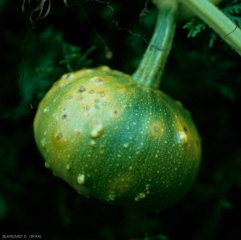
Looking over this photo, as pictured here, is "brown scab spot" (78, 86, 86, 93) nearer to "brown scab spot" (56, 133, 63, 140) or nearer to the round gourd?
the round gourd

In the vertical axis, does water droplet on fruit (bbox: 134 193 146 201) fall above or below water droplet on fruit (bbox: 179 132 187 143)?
below

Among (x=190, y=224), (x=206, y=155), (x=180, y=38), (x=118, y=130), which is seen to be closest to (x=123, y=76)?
(x=118, y=130)

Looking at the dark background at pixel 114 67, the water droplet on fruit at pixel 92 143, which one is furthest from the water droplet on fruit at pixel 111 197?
the dark background at pixel 114 67

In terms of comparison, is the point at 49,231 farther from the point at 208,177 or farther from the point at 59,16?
the point at 59,16

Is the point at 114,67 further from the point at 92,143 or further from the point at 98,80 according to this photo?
the point at 92,143

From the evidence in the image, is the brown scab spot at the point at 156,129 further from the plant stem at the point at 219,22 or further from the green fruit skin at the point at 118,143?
the plant stem at the point at 219,22

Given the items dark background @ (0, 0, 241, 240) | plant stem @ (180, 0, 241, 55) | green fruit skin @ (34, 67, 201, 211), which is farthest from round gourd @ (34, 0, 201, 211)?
dark background @ (0, 0, 241, 240)
